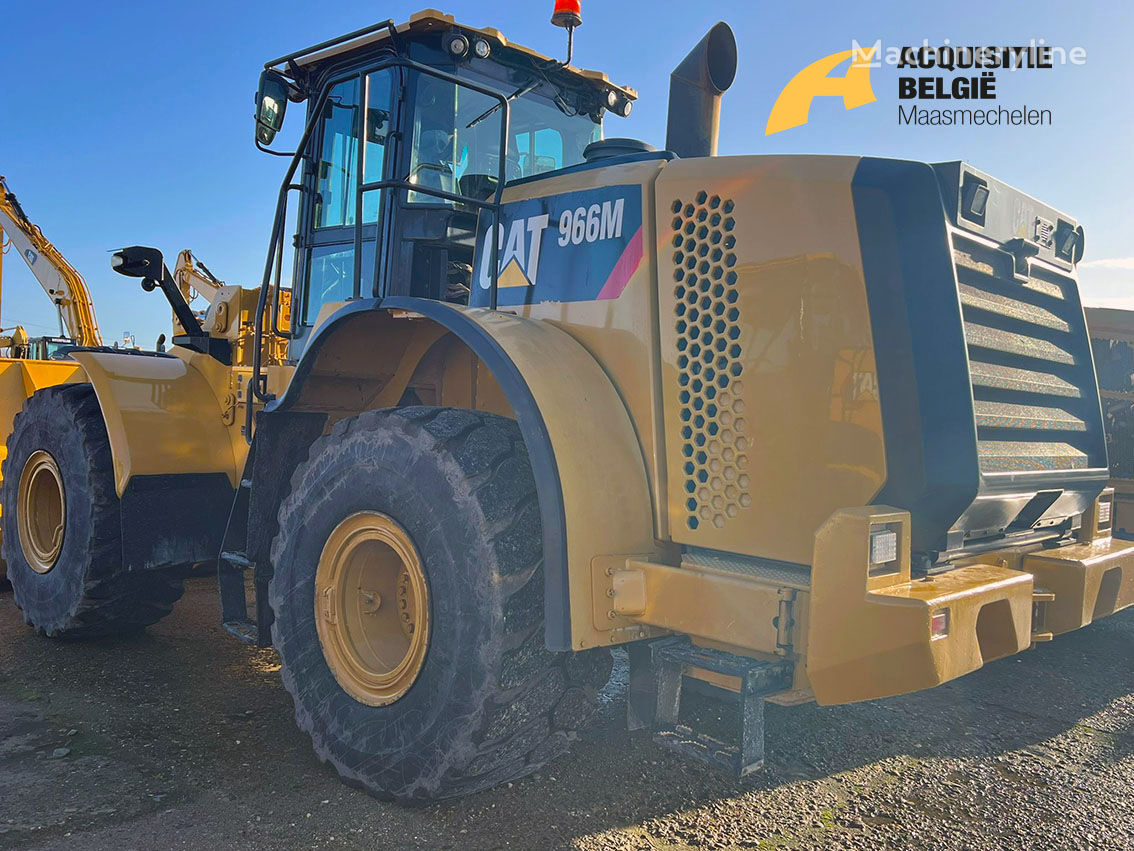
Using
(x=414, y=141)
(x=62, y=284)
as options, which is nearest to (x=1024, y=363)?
(x=414, y=141)

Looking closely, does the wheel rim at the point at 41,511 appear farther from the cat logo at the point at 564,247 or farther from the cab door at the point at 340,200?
the cat logo at the point at 564,247

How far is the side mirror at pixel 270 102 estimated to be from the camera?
4355 mm

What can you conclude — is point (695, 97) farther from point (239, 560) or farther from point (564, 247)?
point (239, 560)

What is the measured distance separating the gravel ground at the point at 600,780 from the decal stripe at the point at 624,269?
1538 millimetres

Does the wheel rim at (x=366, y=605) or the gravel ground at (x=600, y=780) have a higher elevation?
the wheel rim at (x=366, y=605)

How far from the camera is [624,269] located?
3.16 meters

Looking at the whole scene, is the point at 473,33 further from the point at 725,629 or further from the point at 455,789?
the point at 455,789

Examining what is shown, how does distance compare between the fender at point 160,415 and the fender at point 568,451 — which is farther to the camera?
the fender at point 160,415

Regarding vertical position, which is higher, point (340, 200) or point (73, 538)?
point (340, 200)

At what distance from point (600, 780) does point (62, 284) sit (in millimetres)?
13828

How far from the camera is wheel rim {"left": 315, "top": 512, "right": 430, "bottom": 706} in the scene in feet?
10.6

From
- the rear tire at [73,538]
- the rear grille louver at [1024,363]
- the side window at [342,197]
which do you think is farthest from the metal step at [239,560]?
the rear grille louver at [1024,363]

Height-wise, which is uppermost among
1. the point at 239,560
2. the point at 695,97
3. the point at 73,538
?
the point at 695,97

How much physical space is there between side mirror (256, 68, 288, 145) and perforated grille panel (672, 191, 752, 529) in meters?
Answer: 2.31
